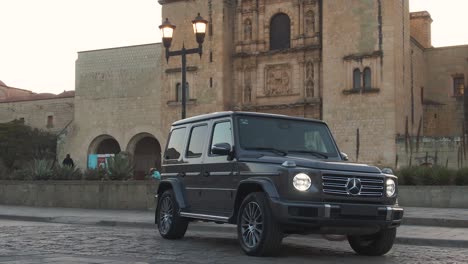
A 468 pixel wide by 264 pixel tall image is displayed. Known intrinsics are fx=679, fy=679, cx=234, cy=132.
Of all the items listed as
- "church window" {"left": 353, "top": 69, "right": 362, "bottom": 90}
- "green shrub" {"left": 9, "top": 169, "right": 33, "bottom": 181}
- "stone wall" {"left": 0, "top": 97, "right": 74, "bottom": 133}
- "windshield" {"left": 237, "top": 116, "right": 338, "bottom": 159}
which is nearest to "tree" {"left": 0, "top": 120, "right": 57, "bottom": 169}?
"stone wall" {"left": 0, "top": 97, "right": 74, "bottom": 133}

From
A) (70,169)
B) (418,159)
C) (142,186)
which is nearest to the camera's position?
(142,186)

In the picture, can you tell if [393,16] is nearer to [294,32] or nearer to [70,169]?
[294,32]

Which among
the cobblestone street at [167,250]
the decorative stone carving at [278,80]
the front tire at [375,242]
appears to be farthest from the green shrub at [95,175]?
the decorative stone carving at [278,80]

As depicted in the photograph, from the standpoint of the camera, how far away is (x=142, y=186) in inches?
784

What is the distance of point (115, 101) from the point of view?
52.0 meters

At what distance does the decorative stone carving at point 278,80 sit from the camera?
4591 cm

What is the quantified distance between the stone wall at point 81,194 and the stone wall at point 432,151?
23.0 m

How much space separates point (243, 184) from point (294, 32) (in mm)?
37423

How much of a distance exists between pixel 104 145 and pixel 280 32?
1745 centimetres

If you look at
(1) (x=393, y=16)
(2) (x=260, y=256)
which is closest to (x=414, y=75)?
(1) (x=393, y=16)

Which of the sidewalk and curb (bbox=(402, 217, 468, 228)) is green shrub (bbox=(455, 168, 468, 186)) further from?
curb (bbox=(402, 217, 468, 228))

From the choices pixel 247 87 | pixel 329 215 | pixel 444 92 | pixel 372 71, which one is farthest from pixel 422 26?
pixel 329 215

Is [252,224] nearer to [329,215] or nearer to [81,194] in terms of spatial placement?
[329,215]

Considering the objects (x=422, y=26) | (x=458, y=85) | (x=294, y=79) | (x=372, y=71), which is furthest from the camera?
(x=422, y=26)
